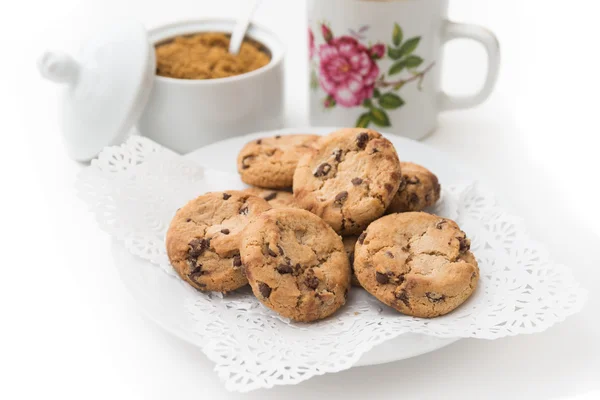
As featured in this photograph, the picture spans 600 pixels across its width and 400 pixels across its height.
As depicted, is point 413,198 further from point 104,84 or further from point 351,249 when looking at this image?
point 104,84

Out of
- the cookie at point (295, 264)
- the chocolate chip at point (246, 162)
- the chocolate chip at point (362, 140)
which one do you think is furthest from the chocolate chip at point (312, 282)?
the chocolate chip at point (246, 162)

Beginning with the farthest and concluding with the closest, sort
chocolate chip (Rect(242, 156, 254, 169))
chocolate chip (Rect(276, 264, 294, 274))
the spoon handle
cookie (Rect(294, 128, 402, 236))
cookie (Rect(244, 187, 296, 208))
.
→ the spoon handle < chocolate chip (Rect(242, 156, 254, 169)) < cookie (Rect(244, 187, 296, 208)) < cookie (Rect(294, 128, 402, 236)) < chocolate chip (Rect(276, 264, 294, 274))

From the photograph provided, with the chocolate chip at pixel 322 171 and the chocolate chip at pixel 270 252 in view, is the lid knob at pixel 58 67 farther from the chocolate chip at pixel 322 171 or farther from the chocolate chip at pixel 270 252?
the chocolate chip at pixel 270 252

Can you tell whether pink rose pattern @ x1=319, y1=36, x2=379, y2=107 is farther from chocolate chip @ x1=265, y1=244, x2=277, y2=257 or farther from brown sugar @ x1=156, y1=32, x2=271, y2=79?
chocolate chip @ x1=265, y1=244, x2=277, y2=257

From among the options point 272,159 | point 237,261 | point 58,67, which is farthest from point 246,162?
point 58,67

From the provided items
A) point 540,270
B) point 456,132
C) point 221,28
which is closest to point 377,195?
point 540,270

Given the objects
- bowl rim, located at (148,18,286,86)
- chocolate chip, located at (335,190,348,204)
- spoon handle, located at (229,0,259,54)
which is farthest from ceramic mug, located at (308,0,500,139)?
chocolate chip, located at (335,190,348,204)
